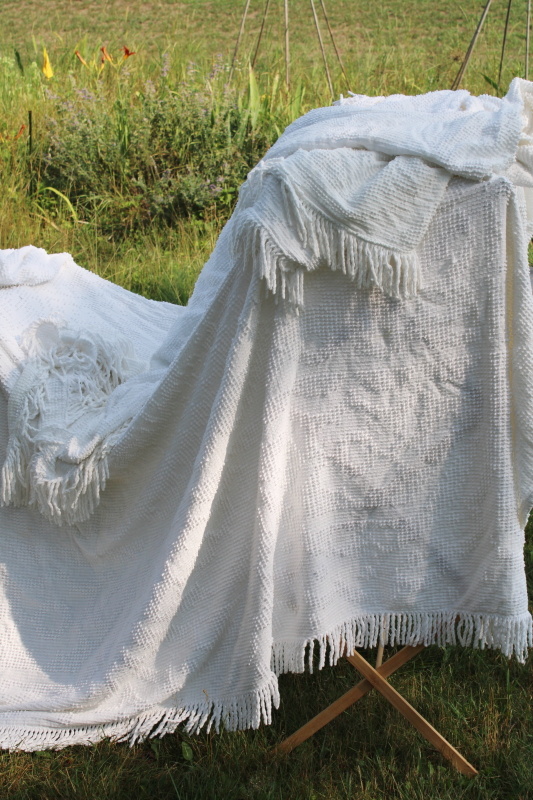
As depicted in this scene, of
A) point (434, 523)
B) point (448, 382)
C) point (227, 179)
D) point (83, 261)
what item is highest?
point (448, 382)

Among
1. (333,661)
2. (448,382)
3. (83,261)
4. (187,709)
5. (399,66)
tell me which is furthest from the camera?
(399,66)

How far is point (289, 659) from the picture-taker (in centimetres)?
167

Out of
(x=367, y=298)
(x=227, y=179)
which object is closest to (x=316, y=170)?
(x=367, y=298)

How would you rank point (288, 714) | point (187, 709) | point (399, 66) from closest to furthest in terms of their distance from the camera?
1. point (187, 709)
2. point (288, 714)
3. point (399, 66)

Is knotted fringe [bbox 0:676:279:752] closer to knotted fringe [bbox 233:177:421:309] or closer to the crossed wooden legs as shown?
the crossed wooden legs

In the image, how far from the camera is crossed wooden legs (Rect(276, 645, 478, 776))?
1.74 metres

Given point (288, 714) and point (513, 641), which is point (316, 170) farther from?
point (288, 714)

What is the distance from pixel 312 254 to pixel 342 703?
3.40 ft

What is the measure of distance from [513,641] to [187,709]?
77 cm

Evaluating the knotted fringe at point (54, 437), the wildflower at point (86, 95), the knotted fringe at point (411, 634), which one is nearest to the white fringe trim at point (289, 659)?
the knotted fringe at point (411, 634)

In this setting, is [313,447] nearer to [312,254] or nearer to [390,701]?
[312,254]

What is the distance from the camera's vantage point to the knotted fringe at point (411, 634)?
61.8 inches

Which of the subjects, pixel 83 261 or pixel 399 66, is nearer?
pixel 83 261

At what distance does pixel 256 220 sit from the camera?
1.42m
